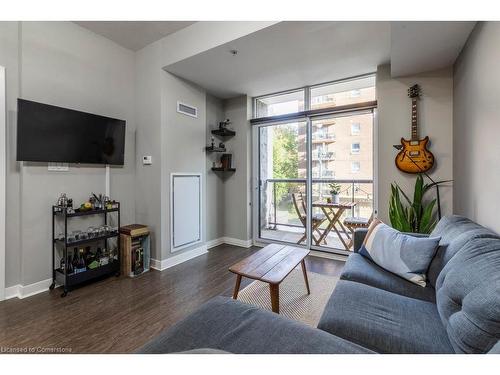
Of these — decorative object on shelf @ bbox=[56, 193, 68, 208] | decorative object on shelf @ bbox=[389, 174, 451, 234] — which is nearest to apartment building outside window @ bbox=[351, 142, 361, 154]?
decorative object on shelf @ bbox=[389, 174, 451, 234]

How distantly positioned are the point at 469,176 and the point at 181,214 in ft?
10.5

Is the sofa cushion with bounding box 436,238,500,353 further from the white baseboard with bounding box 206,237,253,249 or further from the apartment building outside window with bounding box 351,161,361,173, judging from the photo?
the white baseboard with bounding box 206,237,253,249

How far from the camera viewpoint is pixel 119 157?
3.05 meters

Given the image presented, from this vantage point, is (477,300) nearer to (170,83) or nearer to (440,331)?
(440,331)

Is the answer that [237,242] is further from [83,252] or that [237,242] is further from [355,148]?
[355,148]

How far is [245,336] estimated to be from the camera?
1071 mm

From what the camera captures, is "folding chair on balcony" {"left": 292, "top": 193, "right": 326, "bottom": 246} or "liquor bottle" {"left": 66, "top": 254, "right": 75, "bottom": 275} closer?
"liquor bottle" {"left": 66, "top": 254, "right": 75, "bottom": 275}

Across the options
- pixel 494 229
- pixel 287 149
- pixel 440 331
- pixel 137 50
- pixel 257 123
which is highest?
pixel 137 50

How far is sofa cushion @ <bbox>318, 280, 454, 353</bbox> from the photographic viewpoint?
3.52ft

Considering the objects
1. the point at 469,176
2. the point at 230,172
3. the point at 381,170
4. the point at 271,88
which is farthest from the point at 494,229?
the point at 230,172

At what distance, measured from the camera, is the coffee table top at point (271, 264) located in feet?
6.10

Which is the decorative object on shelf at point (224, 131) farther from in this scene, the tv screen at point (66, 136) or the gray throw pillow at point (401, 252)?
the gray throw pillow at point (401, 252)

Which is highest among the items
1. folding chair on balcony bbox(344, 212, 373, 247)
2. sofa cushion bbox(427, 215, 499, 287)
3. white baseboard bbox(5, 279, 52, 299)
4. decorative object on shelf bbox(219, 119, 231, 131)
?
decorative object on shelf bbox(219, 119, 231, 131)

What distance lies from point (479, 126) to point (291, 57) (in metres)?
1.93
